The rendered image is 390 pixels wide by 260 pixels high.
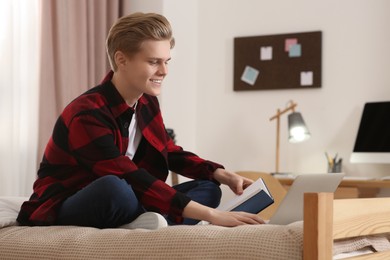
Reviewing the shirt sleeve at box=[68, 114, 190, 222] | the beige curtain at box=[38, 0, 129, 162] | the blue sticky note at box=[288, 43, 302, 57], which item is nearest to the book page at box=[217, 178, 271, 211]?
the shirt sleeve at box=[68, 114, 190, 222]

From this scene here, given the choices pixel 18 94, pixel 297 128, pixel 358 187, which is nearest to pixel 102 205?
pixel 18 94

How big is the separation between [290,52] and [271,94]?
11.9 inches

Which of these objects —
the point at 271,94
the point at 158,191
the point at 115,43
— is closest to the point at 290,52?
the point at 271,94

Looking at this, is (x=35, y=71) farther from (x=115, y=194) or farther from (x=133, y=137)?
(x=115, y=194)

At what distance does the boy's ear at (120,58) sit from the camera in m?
2.08

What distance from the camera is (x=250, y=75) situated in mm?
4645

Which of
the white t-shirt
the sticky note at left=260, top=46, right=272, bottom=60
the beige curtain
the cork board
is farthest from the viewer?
the sticky note at left=260, top=46, right=272, bottom=60

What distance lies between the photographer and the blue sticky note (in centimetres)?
448

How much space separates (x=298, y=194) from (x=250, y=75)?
2.85 m

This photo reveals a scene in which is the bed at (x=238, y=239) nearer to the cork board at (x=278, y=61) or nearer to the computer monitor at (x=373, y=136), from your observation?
the computer monitor at (x=373, y=136)

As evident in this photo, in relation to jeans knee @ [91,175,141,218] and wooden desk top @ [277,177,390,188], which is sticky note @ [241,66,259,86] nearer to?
wooden desk top @ [277,177,390,188]

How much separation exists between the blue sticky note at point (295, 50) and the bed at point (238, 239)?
2.83 metres

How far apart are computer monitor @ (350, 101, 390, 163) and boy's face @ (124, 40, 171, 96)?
7.42 feet

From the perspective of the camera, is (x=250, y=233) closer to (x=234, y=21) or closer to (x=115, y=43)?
(x=115, y=43)
